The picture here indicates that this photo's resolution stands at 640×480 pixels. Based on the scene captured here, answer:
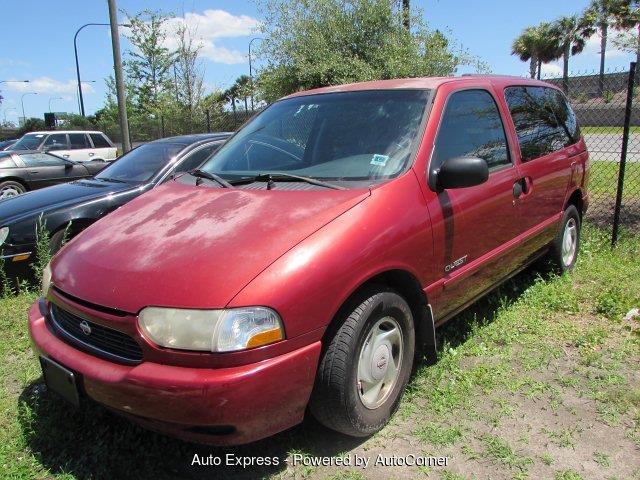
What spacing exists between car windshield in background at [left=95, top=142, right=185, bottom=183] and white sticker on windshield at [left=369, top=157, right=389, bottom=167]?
3.49 meters

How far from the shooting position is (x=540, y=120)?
4344mm

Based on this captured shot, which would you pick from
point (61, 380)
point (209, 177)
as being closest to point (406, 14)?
point (209, 177)

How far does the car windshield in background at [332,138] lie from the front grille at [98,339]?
1.26 meters

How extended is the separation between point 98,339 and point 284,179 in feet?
4.22

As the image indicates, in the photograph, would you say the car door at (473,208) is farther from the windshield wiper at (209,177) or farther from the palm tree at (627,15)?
the palm tree at (627,15)

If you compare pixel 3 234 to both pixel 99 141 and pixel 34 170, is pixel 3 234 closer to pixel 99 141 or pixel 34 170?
pixel 34 170

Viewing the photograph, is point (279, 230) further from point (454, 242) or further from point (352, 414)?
point (454, 242)

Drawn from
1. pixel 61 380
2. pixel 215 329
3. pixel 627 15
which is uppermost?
pixel 627 15

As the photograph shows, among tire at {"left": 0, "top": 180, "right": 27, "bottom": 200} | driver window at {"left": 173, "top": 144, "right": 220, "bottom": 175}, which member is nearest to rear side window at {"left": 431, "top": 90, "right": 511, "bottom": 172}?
driver window at {"left": 173, "top": 144, "right": 220, "bottom": 175}

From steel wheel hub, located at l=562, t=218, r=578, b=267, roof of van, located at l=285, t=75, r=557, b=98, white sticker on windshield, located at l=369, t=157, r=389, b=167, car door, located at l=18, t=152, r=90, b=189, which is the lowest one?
steel wheel hub, located at l=562, t=218, r=578, b=267

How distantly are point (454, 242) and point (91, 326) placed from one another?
→ 1.96 metres

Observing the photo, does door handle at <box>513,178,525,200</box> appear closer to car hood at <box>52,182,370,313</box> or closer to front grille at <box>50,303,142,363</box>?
car hood at <box>52,182,370,313</box>

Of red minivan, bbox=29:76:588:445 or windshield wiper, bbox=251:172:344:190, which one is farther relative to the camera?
windshield wiper, bbox=251:172:344:190

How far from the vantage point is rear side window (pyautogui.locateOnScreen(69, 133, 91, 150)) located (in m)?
16.2
